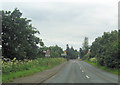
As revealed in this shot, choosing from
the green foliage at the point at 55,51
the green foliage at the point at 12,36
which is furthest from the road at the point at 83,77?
the green foliage at the point at 55,51

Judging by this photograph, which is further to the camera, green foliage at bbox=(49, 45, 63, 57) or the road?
green foliage at bbox=(49, 45, 63, 57)

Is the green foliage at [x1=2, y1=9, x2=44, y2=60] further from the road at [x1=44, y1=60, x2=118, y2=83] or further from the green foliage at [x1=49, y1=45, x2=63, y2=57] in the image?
the green foliage at [x1=49, y1=45, x2=63, y2=57]

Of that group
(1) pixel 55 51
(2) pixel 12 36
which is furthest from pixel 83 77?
(1) pixel 55 51

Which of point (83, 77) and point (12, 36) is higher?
point (12, 36)

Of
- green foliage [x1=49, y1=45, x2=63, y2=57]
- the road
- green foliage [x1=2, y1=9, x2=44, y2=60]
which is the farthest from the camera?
green foliage [x1=49, y1=45, x2=63, y2=57]

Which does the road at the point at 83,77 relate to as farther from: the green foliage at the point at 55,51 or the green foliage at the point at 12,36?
the green foliage at the point at 55,51

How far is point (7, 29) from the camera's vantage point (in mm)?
20531

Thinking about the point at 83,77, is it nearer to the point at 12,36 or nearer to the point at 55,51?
the point at 12,36

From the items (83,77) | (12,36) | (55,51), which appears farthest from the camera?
(55,51)

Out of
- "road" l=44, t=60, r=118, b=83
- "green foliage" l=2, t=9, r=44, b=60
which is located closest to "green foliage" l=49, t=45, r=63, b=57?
"green foliage" l=2, t=9, r=44, b=60

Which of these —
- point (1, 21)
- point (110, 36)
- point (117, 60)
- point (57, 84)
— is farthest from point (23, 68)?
point (110, 36)

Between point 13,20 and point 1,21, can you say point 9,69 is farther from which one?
point 13,20

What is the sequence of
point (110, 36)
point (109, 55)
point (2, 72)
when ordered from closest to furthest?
point (2, 72)
point (109, 55)
point (110, 36)

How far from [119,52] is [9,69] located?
17502 mm
